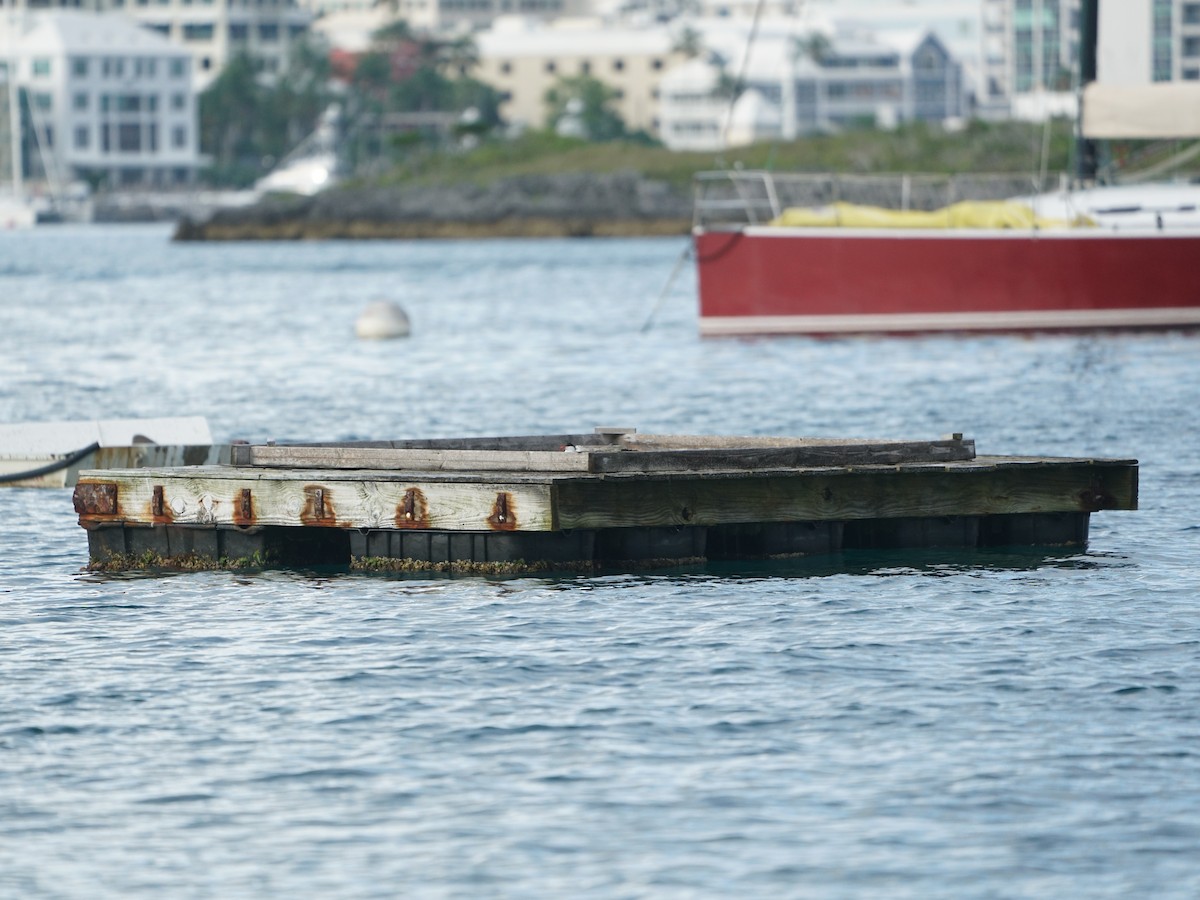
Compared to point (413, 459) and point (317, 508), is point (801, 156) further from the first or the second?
point (317, 508)

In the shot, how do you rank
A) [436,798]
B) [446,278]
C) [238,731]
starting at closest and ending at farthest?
[436,798] → [238,731] → [446,278]

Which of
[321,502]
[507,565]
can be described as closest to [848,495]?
[507,565]

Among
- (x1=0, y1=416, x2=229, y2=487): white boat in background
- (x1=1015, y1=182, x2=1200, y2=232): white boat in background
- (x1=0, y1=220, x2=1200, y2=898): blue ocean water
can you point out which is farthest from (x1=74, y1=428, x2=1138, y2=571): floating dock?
(x1=1015, y1=182, x2=1200, y2=232): white boat in background

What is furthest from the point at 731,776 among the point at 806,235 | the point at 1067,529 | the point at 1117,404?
the point at 806,235

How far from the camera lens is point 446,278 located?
8962cm

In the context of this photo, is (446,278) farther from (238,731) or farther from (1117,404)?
(238,731)

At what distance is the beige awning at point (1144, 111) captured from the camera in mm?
39562

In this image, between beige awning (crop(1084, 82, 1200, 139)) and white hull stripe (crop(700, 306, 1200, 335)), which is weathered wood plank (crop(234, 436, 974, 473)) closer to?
beige awning (crop(1084, 82, 1200, 139))

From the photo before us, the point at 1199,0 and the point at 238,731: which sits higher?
the point at 1199,0

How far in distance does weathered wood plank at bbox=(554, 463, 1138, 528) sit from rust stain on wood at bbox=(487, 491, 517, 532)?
1.03ft

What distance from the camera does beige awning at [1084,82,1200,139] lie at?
130ft

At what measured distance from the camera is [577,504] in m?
16.0

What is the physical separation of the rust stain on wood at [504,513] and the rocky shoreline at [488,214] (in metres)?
130

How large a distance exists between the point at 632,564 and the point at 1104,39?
28.7m
